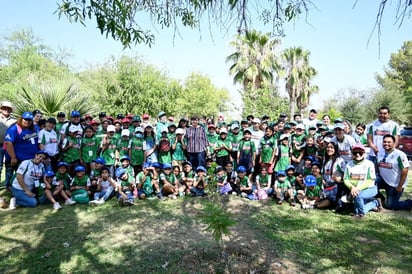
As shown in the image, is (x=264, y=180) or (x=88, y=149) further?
(x=264, y=180)

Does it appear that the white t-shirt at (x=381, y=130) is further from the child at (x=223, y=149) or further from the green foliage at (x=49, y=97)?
the green foliage at (x=49, y=97)

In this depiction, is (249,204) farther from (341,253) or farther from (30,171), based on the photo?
(30,171)

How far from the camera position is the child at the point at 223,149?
24.8 feet

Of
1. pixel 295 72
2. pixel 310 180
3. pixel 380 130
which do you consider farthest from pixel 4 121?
pixel 295 72

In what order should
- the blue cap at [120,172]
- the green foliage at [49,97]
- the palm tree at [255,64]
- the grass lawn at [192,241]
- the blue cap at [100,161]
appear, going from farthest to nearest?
the palm tree at [255,64], the green foliage at [49,97], the blue cap at [100,161], the blue cap at [120,172], the grass lawn at [192,241]

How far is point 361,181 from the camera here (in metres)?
5.40

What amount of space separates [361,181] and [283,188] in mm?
1538

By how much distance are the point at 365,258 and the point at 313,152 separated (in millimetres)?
3363

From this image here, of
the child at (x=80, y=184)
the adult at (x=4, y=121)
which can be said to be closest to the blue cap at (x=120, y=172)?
the child at (x=80, y=184)

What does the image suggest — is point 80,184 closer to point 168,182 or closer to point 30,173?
point 30,173

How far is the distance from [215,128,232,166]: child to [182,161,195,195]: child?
927 millimetres

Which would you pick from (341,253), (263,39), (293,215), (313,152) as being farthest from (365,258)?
(263,39)

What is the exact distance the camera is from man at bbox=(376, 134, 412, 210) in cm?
543

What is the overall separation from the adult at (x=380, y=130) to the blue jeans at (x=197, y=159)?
3.67 m
